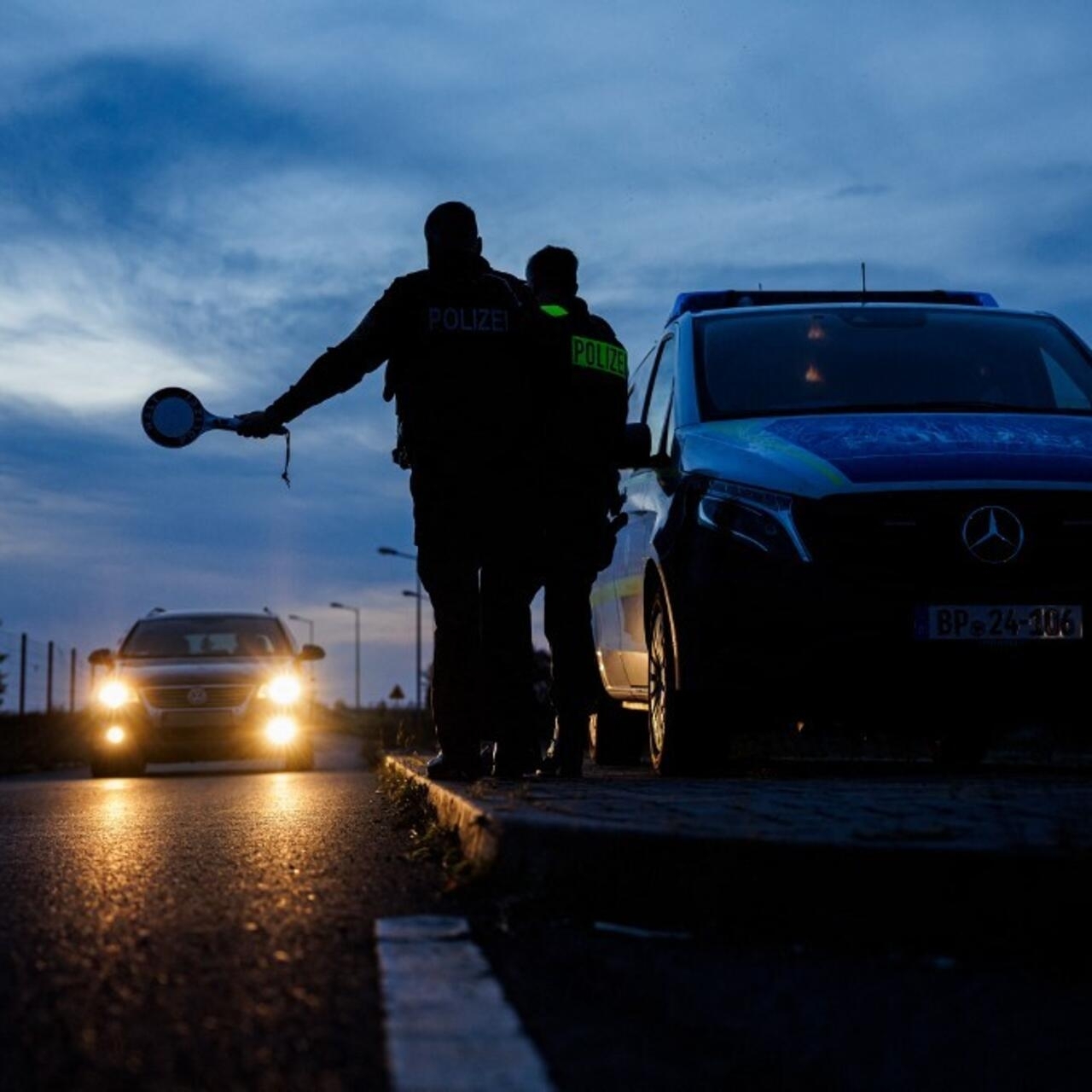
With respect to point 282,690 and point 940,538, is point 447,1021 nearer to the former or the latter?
point 940,538

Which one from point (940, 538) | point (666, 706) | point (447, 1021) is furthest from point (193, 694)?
point (447, 1021)

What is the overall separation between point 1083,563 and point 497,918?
3.53 m

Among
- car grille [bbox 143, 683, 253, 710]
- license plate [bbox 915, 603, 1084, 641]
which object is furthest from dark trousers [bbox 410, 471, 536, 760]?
car grille [bbox 143, 683, 253, 710]

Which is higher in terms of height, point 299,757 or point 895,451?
point 895,451

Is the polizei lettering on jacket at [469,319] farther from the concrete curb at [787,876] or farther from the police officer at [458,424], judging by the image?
the concrete curb at [787,876]

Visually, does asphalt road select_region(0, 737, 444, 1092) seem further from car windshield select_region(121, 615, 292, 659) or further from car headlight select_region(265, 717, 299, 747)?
car windshield select_region(121, 615, 292, 659)

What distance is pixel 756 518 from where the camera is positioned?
7.20 m

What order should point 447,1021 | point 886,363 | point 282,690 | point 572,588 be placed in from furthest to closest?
1. point 282,690
2. point 886,363
3. point 572,588
4. point 447,1021

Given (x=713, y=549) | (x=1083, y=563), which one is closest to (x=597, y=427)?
(x=713, y=549)

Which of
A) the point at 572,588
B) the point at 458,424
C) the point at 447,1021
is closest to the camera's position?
the point at 447,1021

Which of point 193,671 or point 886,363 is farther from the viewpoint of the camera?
point 193,671

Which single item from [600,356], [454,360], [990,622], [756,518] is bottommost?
[990,622]

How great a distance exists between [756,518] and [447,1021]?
4.23 m

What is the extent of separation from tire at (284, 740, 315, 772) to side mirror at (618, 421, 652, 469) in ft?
36.9
